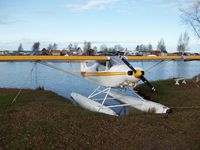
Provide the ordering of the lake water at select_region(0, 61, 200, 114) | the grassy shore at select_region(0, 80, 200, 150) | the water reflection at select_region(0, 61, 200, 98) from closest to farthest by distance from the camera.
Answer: the grassy shore at select_region(0, 80, 200, 150) → the lake water at select_region(0, 61, 200, 114) → the water reflection at select_region(0, 61, 200, 98)

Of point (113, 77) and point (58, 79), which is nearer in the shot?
point (113, 77)

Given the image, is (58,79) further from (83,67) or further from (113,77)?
(113,77)

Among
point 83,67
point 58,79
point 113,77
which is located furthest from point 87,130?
point 58,79

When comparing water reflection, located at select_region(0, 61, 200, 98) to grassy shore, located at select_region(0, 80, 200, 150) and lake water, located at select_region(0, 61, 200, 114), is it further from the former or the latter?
grassy shore, located at select_region(0, 80, 200, 150)

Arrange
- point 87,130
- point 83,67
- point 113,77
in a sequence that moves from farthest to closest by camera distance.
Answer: point 83,67 → point 113,77 → point 87,130

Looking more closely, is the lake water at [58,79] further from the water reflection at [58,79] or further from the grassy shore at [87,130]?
the grassy shore at [87,130]

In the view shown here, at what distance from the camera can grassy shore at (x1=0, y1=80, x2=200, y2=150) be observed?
7.18m

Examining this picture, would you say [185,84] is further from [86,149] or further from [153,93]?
[86,149]

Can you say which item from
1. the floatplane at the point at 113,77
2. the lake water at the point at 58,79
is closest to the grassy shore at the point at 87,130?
the floatplane at the point at 113,77

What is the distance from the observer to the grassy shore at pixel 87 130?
23.5ft

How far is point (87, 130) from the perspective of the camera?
8.23 meters

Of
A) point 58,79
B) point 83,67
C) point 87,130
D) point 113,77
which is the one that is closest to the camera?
point 87,130

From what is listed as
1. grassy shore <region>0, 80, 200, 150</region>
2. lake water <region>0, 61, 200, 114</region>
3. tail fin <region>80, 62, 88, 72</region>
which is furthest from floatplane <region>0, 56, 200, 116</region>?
grassy shore <region>0, 80, 200, 150</region>

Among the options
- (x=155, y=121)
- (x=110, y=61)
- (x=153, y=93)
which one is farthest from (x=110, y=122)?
(x=153, y=93)
